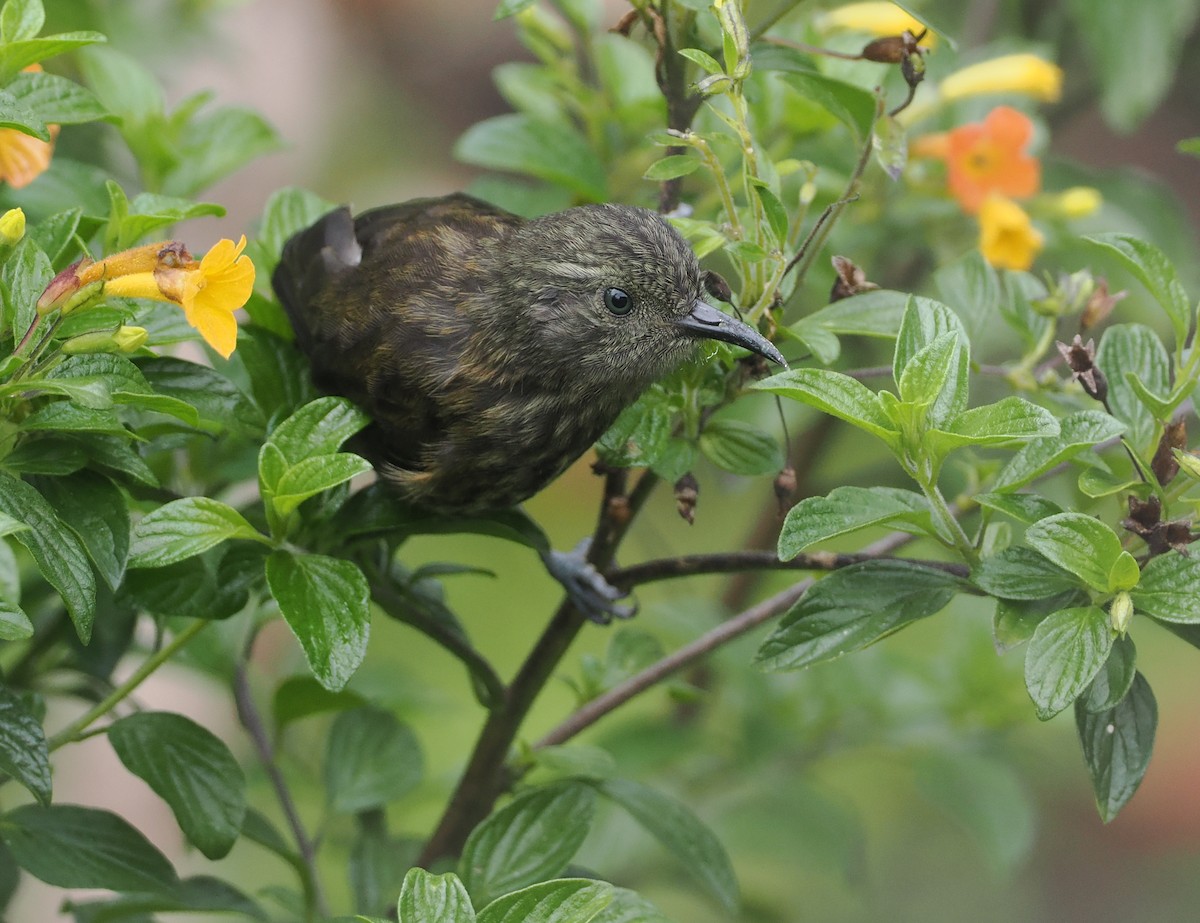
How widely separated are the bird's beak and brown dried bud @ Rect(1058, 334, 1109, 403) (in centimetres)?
27

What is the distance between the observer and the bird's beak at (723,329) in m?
1.37

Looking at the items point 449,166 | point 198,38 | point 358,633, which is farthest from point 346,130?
point 358,633

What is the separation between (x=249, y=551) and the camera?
137cm

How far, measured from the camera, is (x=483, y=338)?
5.88 ft

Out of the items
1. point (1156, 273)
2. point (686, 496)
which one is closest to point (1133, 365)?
point (1156, 273)

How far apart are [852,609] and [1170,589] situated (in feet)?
0.90

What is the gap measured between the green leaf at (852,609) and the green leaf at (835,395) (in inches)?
5.4

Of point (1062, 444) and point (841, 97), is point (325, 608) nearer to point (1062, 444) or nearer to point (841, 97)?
point (1062, 444)

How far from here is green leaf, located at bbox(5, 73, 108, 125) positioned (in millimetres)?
1383

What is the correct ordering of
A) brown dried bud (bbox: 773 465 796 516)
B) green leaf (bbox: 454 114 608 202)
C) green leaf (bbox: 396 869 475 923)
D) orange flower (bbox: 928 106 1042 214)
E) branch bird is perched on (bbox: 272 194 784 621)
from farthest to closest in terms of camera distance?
1. orange flower (bbox: 928 106 1042 214)
2. green leaf (bbox: 454 114 608 202)
3. branch bird is perched on (bbox: 272 194 784 621)
4. brown dried bud (bbox: 773 465 796 516)
5. green leaf (bbox: 396 869 475 923)

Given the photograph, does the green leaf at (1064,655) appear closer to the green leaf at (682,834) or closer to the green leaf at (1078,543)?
the green leaf at (1078,543)

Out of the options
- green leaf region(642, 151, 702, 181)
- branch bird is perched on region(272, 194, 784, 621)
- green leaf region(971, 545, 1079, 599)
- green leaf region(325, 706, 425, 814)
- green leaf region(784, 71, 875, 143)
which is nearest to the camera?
green leaf region(971, 545, 1079, 599)

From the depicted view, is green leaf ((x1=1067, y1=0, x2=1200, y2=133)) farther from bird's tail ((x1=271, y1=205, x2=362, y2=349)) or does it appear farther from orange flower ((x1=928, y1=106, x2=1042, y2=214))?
bird's tail ((x1=271, y1=205, x2=362, y2=349))

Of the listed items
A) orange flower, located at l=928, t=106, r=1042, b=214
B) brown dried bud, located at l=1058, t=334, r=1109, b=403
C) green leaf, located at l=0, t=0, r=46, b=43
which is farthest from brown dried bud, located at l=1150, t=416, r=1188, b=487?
green leaf, located at l=0, t=0, r=46, b=43
